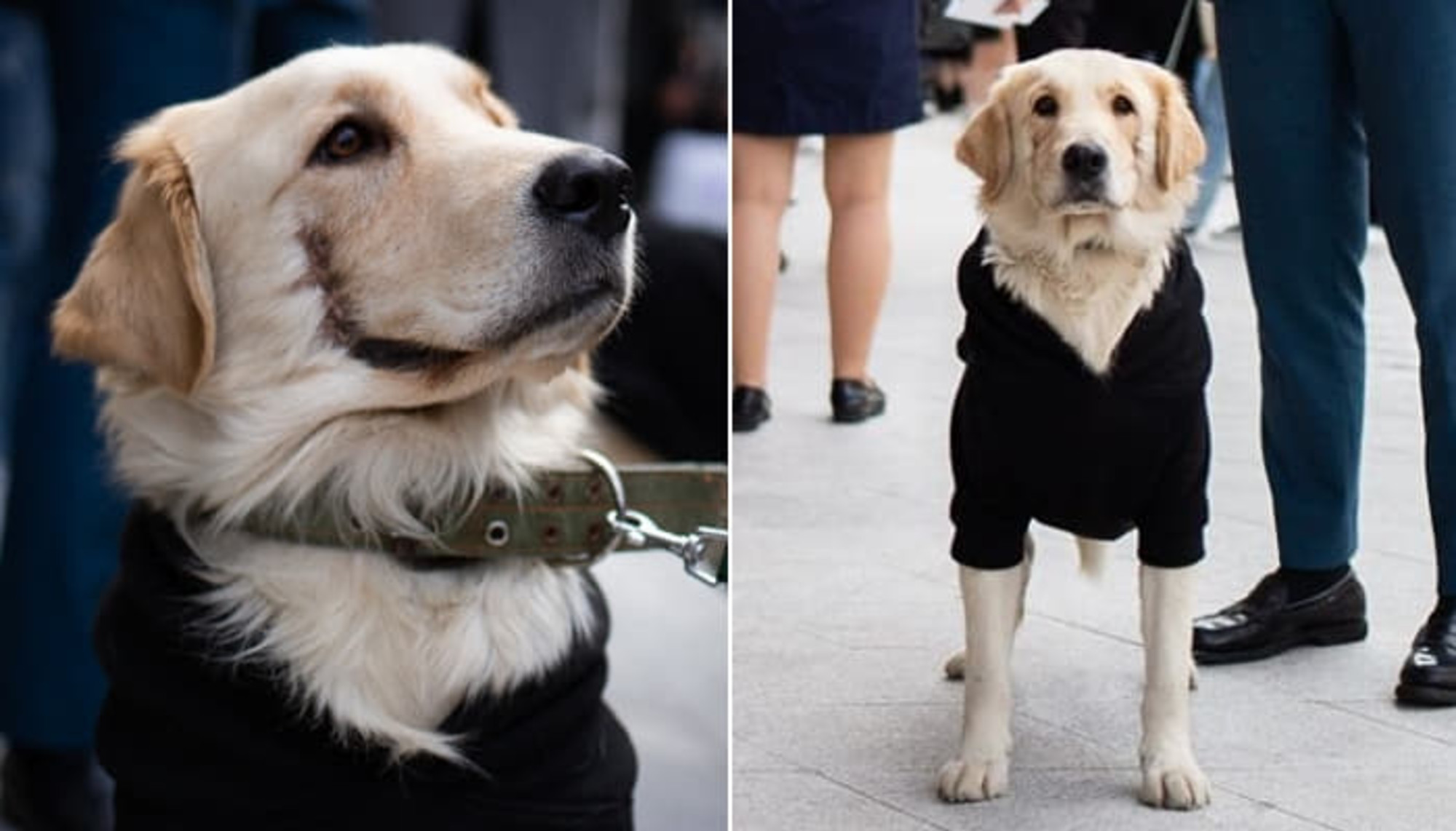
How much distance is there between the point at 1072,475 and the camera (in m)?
1.90

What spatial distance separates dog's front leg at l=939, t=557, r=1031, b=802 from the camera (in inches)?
78.0

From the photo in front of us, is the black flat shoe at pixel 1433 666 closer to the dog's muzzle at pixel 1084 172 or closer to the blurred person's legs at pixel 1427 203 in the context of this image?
the blurred person's legs at pixel 1427 203

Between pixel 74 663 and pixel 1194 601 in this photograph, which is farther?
pixel 74 663

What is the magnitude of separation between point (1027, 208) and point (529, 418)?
550mm

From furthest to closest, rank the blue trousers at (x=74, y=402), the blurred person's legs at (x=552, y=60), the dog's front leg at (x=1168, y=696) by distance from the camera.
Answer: the blurred person's legs at (x=552, y=60), the blue trousers at (x=74, y=402), the dog's front leg at (x=1168, y=696)

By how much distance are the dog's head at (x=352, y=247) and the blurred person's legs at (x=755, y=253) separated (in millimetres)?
192

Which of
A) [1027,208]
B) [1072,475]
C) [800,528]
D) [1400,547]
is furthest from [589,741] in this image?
[1400,547]

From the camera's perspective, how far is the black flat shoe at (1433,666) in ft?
6.59

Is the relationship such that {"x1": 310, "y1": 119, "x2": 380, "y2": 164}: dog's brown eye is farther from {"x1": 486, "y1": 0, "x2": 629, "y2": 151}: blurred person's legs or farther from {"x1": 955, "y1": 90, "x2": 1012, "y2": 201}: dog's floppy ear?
{"x1": 486, "y1": 0, "x2": 629, "y2": 151}: blurred person's legs

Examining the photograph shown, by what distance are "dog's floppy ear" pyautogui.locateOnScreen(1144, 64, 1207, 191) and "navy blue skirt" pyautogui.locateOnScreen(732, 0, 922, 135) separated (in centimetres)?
26

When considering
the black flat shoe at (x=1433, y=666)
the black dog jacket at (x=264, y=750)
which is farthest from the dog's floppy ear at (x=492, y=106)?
the black flat shoe at (x=1433, y=666)

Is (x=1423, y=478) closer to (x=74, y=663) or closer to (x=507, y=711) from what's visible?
(x=507, y=711)

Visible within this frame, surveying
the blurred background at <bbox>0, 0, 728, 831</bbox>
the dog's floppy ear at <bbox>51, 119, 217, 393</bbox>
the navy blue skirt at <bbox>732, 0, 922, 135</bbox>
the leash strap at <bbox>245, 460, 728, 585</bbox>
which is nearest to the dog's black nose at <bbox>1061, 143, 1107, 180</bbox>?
the navy blue skirt at <bbox>732, 0, 922, 135</bbox>

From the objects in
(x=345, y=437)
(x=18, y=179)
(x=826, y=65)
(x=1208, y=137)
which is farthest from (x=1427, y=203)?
(x=18, y=179)
